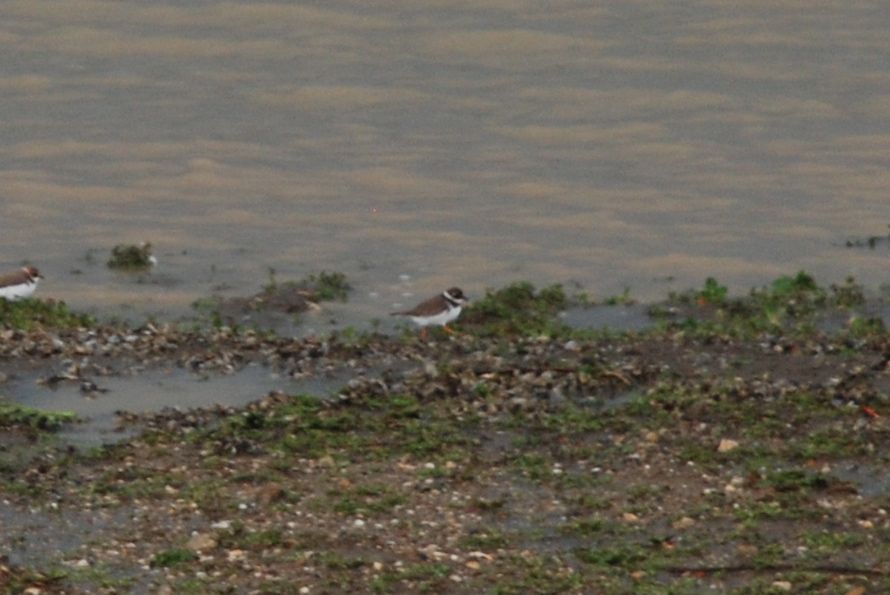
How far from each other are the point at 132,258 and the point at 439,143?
198 inches

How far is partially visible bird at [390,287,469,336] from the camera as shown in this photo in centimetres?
1622

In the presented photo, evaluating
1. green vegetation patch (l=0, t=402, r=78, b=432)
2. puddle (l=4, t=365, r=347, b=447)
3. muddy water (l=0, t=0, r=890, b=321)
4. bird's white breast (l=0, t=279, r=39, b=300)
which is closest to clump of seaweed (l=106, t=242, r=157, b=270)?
muddy water (l=0, t=0, r=890, b=321)

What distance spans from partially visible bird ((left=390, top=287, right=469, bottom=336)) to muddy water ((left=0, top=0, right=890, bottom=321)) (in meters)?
1.85

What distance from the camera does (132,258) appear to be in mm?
19984

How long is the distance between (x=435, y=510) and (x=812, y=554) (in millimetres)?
2069

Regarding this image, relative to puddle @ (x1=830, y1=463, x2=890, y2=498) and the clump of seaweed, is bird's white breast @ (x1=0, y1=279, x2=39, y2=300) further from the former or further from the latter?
puddle @ (x1=830, y1=463, x2=890, y2=498)

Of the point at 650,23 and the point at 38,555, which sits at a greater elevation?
the point at 650,23

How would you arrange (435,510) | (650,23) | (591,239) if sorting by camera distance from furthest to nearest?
(650,23)
(591,239)
(435,510)

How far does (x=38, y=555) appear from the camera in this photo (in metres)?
10.8

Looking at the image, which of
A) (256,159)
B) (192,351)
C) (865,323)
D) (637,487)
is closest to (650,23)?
(256,159)

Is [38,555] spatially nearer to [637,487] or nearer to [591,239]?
[637,487]

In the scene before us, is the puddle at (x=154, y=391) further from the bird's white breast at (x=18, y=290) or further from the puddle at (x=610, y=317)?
the puddle at (x=610, y=317)

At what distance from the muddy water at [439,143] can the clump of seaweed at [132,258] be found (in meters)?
0.24

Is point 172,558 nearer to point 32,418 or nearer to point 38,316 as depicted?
point 32,418
